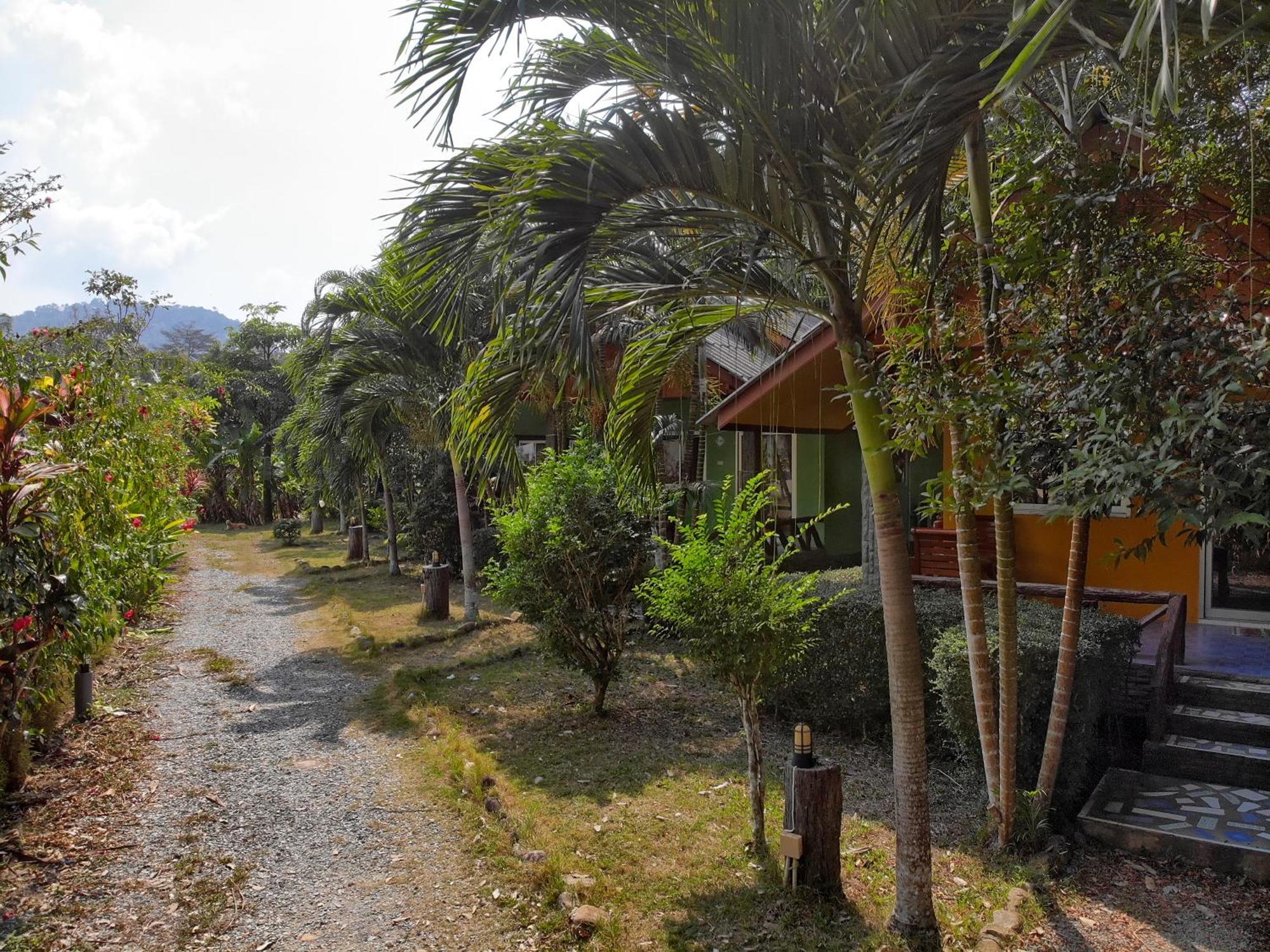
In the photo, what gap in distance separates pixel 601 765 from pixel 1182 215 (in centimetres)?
515

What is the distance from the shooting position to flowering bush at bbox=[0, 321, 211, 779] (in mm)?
4852

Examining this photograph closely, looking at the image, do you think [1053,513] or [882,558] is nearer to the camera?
[1053,513]

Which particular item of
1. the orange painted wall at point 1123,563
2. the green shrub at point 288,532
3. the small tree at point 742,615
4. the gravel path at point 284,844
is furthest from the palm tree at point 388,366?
the green shrub at point 288,532

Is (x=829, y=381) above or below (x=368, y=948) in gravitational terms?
above

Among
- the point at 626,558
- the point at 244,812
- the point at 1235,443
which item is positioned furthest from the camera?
the point at 626,558

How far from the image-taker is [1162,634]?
598cm

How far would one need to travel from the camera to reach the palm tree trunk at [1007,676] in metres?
4.55

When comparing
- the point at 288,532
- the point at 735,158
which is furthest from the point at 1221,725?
the point at 288,532

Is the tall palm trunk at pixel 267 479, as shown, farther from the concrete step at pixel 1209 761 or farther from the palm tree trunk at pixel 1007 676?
the concrete step at pixel 1209 761

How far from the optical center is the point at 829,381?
9680 mm

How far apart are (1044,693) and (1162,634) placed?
158 cm

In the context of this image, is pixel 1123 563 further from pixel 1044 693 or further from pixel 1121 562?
pixel 1044 693

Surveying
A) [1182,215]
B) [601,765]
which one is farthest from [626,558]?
[1182,215]

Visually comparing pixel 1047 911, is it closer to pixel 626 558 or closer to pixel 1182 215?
pixel 1182 215
